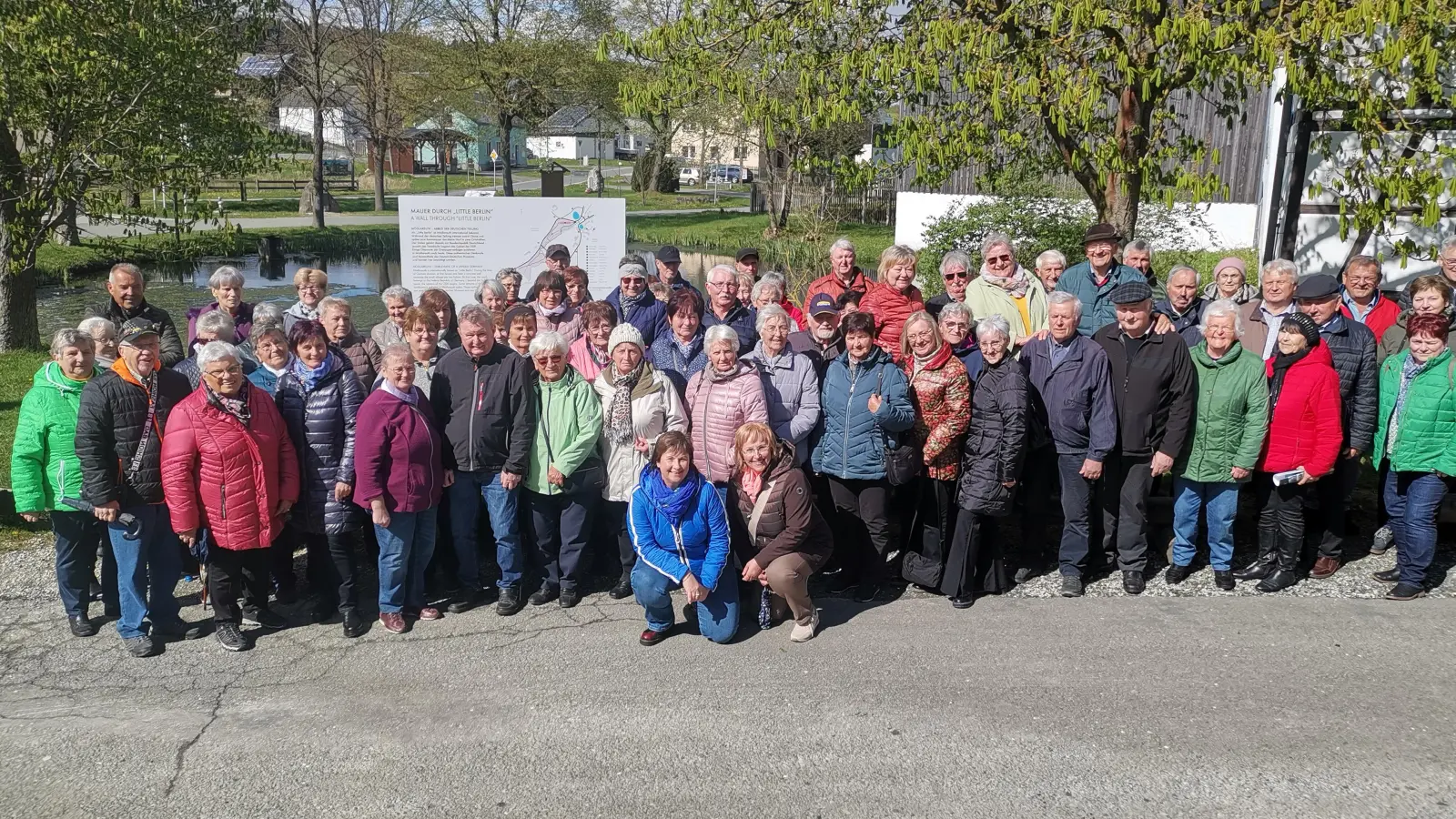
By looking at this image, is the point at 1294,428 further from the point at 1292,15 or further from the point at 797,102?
the point at 797,102

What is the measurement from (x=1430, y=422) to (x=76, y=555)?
7.18 meters

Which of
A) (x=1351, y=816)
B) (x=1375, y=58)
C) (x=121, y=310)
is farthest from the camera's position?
(x=1375, y=58)

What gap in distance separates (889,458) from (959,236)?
40.1 feet

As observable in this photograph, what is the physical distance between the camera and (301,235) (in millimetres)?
28766

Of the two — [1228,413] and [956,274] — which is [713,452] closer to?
[956,274]

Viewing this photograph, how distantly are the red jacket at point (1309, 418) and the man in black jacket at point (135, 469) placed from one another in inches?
231

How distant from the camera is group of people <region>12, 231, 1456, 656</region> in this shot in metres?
5.30

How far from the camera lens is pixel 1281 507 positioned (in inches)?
243

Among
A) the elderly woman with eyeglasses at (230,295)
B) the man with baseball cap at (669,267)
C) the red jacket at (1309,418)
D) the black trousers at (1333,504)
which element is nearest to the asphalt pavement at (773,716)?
the black trousers at (1333,504)

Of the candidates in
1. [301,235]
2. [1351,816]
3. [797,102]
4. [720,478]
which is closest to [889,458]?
[720,478]

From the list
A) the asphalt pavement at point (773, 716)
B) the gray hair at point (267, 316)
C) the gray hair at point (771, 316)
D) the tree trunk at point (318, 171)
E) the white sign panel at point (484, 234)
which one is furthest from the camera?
the tree trunk at point (318, 171)

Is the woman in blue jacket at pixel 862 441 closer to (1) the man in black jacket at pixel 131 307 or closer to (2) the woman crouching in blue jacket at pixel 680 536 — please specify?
(2) the woman crouching in blue jacket at pixel 680 536

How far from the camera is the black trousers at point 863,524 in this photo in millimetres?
5984

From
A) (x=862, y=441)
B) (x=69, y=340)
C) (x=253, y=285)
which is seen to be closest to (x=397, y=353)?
(x=69, y=340)
